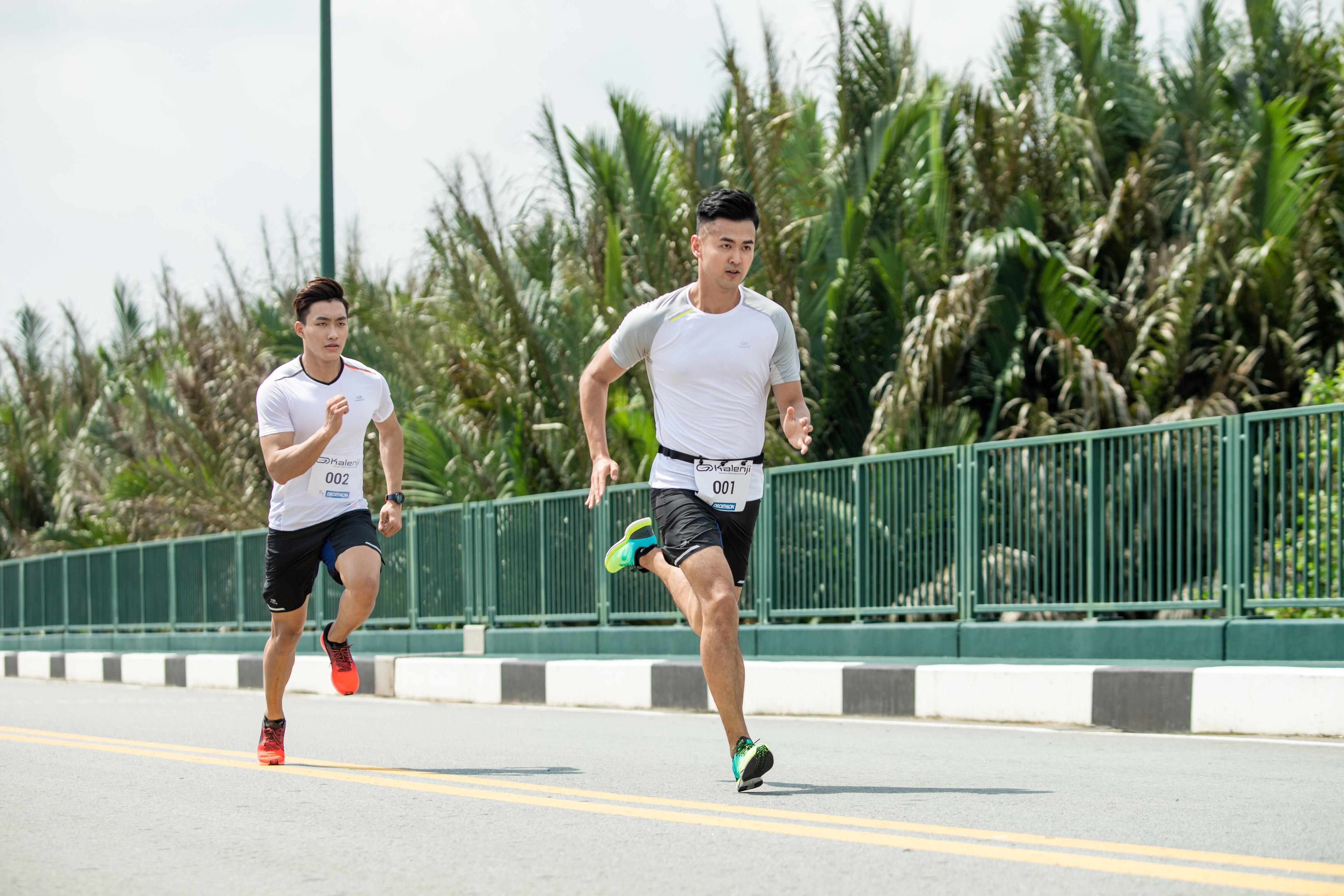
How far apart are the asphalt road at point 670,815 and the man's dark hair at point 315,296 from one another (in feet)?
6.29

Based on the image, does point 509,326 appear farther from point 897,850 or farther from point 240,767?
point 897,850

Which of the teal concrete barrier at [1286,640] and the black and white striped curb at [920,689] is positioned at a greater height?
the teal concrete barrier at [1286,640]

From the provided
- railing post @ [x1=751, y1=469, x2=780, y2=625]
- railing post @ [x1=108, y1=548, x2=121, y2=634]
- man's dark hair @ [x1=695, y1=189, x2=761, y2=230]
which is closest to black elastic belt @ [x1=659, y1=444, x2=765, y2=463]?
man's dark hair @ [x1=695, y1=189, x2=761, y2=230]

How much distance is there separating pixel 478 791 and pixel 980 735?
10.9 ft

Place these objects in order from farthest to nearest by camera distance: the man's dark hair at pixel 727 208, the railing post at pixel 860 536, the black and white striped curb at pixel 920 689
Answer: the railing post at pixel 860 536
the black and white striped curb at pixel 920 689
the man's dark hair at pixel 727 208

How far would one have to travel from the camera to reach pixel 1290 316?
14508mm

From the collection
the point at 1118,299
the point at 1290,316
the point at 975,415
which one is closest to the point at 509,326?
the point at 975,415

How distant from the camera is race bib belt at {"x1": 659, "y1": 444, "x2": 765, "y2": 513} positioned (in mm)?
5777

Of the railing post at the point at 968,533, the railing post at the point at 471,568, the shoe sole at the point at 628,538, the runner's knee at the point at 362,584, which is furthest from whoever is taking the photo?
the railing post at the point at 471,568

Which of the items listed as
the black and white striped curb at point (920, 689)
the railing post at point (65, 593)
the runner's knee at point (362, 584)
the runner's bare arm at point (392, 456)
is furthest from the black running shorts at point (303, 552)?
the railing post at point (65, 593)

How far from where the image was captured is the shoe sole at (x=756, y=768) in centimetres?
538

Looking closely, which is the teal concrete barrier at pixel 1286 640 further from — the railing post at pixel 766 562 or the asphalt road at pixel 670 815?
the railing post at pixel 766 562

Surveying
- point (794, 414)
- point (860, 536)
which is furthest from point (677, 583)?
point (860, 536)

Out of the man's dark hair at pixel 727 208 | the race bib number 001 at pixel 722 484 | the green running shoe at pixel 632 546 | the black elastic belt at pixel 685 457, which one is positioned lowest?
the green running shoe at pixel 632 546
